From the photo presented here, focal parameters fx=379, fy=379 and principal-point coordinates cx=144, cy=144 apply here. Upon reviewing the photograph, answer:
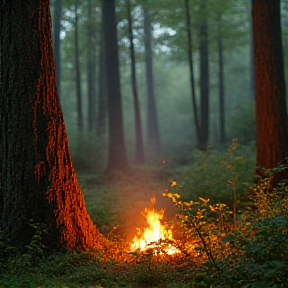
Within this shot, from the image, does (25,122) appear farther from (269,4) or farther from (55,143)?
(269,4)

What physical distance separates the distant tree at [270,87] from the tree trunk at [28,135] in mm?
5503

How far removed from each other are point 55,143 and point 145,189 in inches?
295

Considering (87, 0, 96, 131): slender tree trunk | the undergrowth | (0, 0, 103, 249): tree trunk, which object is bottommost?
the undergrowth

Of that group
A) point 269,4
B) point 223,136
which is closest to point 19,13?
point 269,4

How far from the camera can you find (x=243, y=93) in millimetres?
39750

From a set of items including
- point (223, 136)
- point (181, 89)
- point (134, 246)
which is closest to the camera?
point (134, 246)

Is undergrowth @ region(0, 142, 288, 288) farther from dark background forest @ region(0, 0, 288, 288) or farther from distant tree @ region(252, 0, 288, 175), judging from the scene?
distant tree @ region(252, 0, 288, 175)

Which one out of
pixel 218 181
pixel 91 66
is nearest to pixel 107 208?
pixel 218 181

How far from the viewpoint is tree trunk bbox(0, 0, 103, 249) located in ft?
18.4

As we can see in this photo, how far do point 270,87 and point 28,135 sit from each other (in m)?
6.14

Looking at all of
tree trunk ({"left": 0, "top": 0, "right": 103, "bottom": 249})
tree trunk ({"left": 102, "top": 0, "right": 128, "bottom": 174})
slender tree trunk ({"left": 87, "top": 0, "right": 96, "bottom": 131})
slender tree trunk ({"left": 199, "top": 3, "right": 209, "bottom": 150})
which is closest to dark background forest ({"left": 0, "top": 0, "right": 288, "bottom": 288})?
tree trunk ({"left": 0, "top": 0, "right": 103, "bottom": 249})

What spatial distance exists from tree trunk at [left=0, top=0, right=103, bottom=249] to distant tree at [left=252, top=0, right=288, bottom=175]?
550 cm

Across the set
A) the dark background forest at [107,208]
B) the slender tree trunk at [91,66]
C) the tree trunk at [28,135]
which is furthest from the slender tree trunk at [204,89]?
the tree trunk at [28,135]

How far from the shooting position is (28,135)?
5609mm
